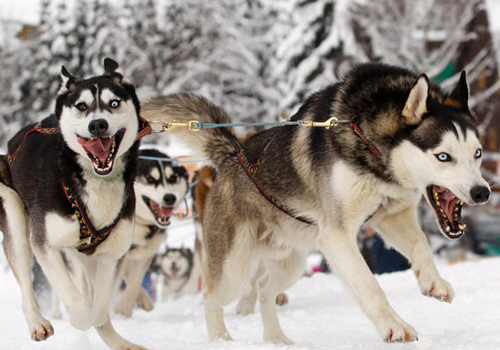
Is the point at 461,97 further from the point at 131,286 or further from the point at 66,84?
the point at 131,286

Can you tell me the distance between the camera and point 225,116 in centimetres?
414

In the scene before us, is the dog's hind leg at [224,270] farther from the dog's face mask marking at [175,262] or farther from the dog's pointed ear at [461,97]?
the dog's face mask marking at [175,262]

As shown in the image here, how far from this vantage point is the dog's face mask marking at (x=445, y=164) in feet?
8.41

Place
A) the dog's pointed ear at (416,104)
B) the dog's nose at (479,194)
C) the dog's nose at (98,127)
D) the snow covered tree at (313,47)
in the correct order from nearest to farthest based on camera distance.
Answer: the dog's nose at (479,194), the dog's pointed ear at (416,104), the dog's nose at (98,127), the snow covered tree at (313,47)

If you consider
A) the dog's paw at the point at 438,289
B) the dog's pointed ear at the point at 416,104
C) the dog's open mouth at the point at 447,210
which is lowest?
the dog's paw at the point at 438,289

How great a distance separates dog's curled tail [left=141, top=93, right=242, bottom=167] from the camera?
3.91 m

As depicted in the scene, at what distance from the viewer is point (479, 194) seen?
8.19 ft

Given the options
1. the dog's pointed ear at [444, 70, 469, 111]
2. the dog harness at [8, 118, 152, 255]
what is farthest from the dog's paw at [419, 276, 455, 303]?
the dog harness at [8, 118, 152, 255]

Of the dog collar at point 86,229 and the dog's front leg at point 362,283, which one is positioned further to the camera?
the dog collar at point 86,229

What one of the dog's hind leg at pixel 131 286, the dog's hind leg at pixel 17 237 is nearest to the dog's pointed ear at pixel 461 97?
the dog's hind leg at pixel 17 237

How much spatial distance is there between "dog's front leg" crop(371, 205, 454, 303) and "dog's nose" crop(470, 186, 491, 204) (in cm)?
58

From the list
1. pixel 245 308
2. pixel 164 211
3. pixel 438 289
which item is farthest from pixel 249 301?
pixel 438 289

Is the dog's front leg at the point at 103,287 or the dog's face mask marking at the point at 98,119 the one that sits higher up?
the dog's face mask marking at the point at 98,119

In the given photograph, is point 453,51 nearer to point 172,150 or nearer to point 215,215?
point 172,150
